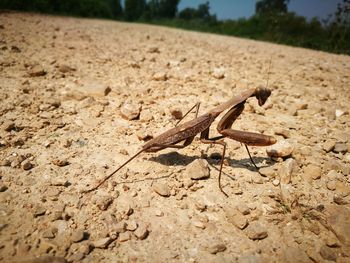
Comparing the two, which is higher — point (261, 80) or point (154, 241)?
point (261, 80)

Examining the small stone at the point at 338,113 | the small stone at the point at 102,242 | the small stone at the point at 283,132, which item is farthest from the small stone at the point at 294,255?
the small stone at the point at 338,113

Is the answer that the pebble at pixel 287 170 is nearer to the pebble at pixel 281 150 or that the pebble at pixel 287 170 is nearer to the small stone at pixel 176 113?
the pebble at pixel 281 150

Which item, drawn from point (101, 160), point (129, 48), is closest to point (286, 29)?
point (129, 48)

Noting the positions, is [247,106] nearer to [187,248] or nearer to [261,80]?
[261,80]

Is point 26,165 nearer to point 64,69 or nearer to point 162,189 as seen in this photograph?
point 162,189

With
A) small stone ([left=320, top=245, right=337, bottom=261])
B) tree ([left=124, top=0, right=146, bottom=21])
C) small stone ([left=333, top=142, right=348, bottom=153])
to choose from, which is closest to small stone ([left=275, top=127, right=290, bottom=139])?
small stone ([left=333, top=142, right=348, bottom=153])

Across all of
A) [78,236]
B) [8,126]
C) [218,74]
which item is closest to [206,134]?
[78,236]
